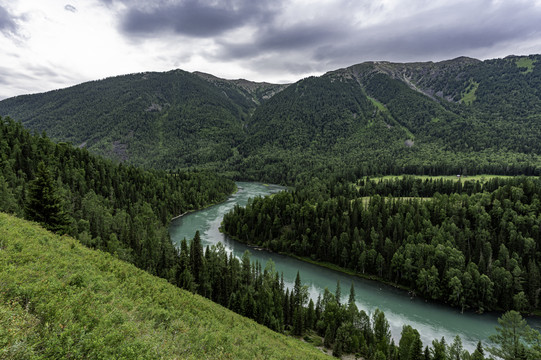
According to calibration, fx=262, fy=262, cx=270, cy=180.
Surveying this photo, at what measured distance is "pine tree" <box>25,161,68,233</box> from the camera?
114 feet

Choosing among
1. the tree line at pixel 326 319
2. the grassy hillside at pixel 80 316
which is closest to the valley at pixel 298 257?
the grassy hillside at pixel 80 316

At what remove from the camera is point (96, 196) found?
106 metres

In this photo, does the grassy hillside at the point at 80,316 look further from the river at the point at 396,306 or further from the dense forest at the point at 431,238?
the dense forest at the point at 431,238

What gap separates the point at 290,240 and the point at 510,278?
68.1 meters

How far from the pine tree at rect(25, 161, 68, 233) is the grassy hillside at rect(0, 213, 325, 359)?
11316 millimetres

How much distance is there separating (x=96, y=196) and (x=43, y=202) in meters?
81.0

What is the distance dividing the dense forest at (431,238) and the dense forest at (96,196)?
140 feet

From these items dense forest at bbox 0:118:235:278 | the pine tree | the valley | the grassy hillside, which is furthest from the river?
the pine tree

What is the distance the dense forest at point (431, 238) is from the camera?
233 ft

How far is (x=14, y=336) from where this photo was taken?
943 cm

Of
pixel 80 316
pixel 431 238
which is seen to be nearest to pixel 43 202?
pixel 80 316

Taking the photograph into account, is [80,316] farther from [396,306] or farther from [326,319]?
[396,306]

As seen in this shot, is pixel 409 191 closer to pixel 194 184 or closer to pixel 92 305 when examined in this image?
pixel 194 184

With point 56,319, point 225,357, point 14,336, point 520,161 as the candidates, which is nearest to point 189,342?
point 225,357
